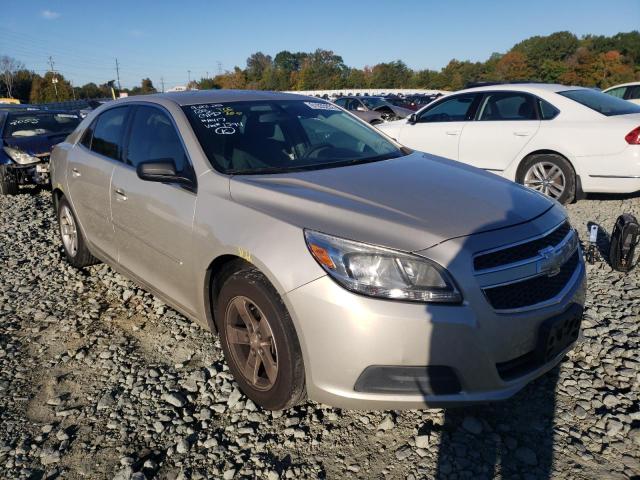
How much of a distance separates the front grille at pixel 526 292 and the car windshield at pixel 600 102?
4.80 meters

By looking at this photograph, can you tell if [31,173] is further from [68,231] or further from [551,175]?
[551,175]

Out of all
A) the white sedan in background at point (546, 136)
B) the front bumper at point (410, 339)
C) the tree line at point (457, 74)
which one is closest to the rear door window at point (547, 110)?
the white sedan in background at point (546, 136)

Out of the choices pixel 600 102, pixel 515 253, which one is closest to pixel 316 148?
pixel 515 253

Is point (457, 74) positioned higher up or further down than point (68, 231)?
higher up

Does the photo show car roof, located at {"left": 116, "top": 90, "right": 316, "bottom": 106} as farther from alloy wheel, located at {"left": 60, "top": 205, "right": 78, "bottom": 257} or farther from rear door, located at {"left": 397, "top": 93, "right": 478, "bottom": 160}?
rear door, located at {"left": 397, "top": 93, "right": 478, "bottom": 160}

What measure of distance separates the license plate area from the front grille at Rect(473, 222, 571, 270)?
0.31 m

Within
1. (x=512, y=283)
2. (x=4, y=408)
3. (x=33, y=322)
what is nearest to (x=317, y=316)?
(x=512, y=283)

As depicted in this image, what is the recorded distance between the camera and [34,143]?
858cm

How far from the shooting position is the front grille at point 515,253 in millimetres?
2109

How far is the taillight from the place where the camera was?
5.68 meters

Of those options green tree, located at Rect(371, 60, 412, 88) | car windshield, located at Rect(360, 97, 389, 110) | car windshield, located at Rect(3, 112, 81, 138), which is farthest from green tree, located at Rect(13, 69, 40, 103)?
car windshield, located at Rect(3, 112, 81, 138)

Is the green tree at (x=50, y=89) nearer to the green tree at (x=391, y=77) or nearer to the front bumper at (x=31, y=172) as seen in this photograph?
the green tree at (x=391, y=77)

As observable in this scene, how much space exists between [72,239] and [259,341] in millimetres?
3068

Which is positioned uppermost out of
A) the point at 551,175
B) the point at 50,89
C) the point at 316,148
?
the point at 50,89
